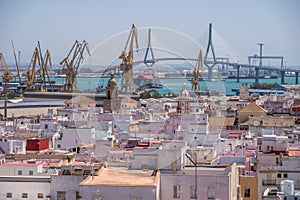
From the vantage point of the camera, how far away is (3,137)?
533 inches

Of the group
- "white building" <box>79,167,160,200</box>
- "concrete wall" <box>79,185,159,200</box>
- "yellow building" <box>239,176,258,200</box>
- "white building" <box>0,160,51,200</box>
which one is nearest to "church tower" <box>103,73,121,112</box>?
"yellow building" <box>239,176,258,200</box>

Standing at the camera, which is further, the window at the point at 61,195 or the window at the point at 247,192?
the window at the point at 247,192

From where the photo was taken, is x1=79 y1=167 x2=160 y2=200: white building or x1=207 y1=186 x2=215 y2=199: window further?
x1=207 y1=186 x2=215 y2=199: window

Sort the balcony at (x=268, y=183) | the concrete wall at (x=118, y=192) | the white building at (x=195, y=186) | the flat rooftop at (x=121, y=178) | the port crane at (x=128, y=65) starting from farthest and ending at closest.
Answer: the port crane at (x=128, y=65) → the balcony at (x=268, y=183) → the white building at (x=195, y=186) → the flat rooftop at (x=121, y=178) → the concrete wall at (x=118, y=192)

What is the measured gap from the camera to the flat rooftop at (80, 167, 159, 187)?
6.44 m

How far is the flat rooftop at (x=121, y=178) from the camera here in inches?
254

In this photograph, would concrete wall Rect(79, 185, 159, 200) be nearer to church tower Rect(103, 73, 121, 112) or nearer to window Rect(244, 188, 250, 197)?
window Rect(244, 188, 250, 197)

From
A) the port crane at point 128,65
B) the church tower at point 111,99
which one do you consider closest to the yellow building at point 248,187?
the church tower at point 111,99

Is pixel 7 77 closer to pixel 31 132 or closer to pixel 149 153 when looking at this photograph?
pixel 31 132

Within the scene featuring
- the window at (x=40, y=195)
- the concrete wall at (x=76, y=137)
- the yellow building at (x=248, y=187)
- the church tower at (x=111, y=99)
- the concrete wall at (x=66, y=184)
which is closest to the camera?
the concrete wall at (x=66, y=184)

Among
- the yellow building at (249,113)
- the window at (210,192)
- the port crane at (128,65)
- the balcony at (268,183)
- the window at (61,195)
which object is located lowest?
the balcony at (268,183)

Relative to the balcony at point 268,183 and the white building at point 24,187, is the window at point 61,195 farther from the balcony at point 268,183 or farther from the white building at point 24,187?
the balcony at point 268,183

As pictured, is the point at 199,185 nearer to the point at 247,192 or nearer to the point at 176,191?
the point at 176,191

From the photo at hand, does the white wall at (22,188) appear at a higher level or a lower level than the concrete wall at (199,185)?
lower
